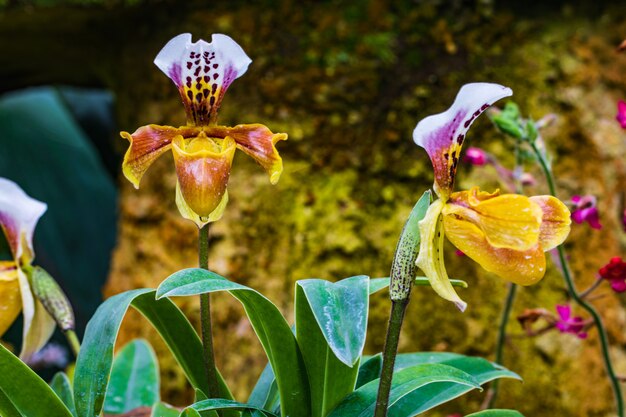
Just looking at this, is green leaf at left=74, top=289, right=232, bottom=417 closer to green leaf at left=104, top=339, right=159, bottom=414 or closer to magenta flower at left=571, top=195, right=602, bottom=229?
green leaf at left=104, top=339, right=159, bottom=414

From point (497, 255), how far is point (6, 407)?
49cm

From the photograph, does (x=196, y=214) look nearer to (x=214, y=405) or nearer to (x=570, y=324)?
(x=214, y=405)

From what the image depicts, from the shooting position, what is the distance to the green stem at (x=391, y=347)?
Result: 1.90 feet

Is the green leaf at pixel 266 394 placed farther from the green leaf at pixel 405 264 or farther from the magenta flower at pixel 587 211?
the magenta flower at pixel 587 211

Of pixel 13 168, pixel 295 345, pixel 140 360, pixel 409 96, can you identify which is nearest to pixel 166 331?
pixel 295 345

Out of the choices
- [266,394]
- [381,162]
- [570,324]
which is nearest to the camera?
[266,394]

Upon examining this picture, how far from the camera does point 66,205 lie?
3.13m

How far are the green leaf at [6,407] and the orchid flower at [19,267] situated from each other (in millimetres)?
124

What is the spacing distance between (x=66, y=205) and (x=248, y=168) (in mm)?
1841

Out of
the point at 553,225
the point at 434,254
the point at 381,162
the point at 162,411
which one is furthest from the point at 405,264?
the point at 381,162

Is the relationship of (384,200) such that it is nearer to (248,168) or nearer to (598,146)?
(248,168)

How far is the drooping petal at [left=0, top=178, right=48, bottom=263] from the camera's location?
0.82m

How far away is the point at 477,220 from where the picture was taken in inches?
22.8

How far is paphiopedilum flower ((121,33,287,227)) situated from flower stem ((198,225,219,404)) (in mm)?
21
